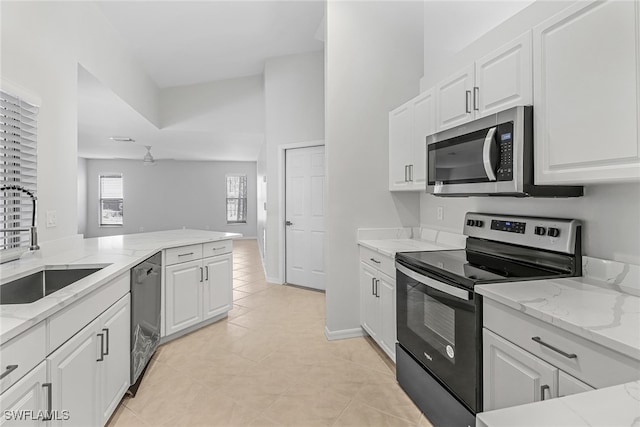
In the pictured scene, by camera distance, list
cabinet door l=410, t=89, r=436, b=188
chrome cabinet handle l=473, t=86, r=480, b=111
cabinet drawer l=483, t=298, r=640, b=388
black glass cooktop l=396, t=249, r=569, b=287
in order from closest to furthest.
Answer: cabinet drawer l=483, t=298, r=640, b=388 → black glass cooktop l=396, t=249, r=569, b=287 → chrome cabinet handle l=473, t=86, r=480, b=111 → cabinet door l=410, t=89, r=436, b=188

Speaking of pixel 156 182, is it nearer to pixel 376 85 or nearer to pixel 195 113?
pixel 195 113

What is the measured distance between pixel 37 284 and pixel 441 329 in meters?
2.20

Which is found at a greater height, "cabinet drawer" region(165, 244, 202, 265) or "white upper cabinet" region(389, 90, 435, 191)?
"white upper cabinet" region(389, 90, 435, 191)

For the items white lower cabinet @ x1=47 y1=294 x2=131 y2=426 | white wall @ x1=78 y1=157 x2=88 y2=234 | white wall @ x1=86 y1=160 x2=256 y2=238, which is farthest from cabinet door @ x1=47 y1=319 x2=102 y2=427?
white wall @ x1=78 y1=157 x2=88 y2=234

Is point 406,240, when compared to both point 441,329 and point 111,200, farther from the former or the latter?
point 111,200

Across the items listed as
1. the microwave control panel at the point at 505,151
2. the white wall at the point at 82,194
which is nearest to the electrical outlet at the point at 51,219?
the microwave control panel at the point at 505,151

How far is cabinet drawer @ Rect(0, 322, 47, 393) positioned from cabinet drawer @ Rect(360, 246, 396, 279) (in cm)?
190

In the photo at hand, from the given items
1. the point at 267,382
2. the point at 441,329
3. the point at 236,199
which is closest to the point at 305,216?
the point at 267,382

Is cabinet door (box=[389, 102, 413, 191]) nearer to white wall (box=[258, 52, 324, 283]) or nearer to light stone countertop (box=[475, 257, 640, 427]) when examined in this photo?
light stone countertop (box=[475, 257, 640, 427])

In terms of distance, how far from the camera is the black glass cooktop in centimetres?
154

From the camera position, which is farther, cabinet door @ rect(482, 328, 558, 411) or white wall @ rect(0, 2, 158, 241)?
white wall @ rect(0, 2, 158, 241)

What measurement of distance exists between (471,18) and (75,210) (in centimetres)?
344

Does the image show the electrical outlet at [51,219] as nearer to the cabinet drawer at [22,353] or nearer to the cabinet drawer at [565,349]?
the cabinet drawer at [22,353]

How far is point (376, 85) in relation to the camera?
2984 mm
